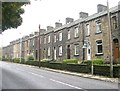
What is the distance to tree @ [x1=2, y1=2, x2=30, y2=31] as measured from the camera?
41.7 feet

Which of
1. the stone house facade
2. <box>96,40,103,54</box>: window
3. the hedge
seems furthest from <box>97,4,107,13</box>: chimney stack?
the hedge

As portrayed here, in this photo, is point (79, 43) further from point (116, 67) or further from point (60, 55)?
point (116, 67)

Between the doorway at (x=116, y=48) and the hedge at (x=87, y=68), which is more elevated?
the doorway at (x=116, y=48)

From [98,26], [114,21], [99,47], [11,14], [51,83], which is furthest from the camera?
[98,26]

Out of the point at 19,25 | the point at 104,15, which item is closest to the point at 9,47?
the point at 104,15

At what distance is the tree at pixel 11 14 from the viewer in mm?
12716

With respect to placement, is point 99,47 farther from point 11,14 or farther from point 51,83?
point 11,14

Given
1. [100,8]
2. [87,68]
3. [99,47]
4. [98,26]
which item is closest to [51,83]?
[87,68]

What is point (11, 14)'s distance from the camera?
45.7 ft

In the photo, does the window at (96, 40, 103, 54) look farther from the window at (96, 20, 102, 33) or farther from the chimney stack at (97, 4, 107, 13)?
the chimney stack at (97, 4, 107, 13)

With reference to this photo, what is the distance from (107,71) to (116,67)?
1.48m

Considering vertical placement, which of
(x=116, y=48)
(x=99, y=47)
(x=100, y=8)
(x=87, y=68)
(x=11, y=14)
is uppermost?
(x=100, y=8)

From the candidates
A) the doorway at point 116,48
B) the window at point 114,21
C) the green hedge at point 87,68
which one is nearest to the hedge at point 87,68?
the green hedge at point 87,68

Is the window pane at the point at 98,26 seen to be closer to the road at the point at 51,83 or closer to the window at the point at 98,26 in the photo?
the window at the point at 98,26
